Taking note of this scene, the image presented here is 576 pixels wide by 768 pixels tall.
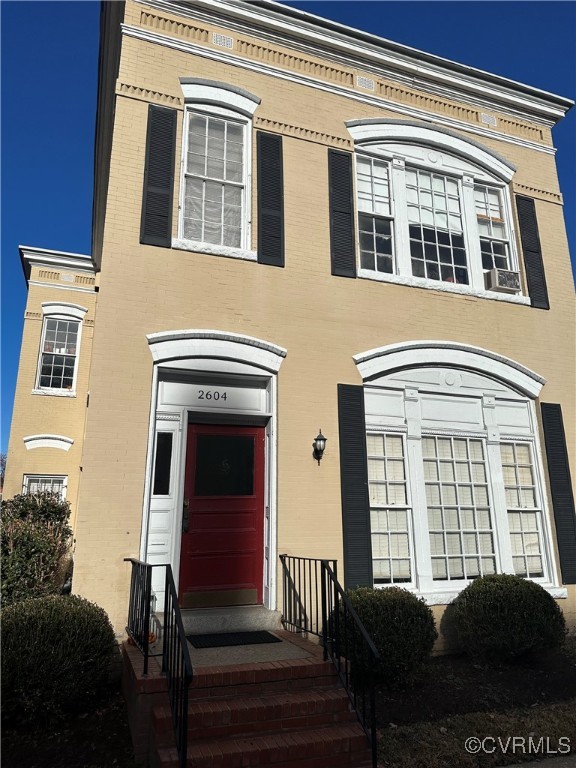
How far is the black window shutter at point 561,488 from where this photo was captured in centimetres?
788

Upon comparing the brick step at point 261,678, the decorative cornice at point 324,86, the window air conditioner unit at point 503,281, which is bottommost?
the brick step at point 261,678

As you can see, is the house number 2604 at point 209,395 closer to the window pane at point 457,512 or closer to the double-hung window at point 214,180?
the double-hung window at point 214,180

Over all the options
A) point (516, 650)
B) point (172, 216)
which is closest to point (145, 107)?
point (172, 216)

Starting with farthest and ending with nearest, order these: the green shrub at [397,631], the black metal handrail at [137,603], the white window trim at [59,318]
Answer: the white window trim at [59,318] → the green shrub at [397,631] → the black metal handrail at [137,603]

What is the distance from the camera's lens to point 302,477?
679 centimetres

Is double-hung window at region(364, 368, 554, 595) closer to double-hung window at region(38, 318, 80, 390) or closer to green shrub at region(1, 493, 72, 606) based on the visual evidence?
green shrub at region(1, 493, 72, 606)

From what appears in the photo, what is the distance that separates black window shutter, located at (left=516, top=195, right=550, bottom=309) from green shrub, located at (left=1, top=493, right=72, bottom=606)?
810 centimetres

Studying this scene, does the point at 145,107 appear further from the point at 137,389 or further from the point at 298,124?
the point at 137,389

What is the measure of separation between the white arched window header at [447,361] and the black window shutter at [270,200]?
1.89 meters

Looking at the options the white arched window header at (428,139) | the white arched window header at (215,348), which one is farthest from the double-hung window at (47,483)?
the white arched window header at (428,139)

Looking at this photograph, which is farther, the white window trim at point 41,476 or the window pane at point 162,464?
the white window trim at point 41,476

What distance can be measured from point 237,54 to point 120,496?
→ 6.63m

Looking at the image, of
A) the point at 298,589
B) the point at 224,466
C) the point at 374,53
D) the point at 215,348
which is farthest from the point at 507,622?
the point at 374,53

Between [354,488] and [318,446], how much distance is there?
0.75m
